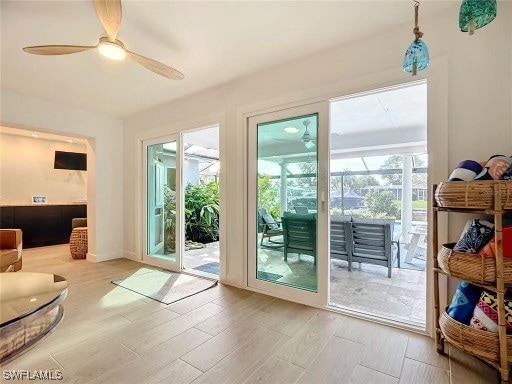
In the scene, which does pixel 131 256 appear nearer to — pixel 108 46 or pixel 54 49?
pixel 54 49

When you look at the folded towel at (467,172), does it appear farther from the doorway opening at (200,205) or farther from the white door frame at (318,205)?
the doorway opening at (200,205)

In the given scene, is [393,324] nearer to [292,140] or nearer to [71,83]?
[292,140]

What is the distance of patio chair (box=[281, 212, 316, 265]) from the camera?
2.62 m

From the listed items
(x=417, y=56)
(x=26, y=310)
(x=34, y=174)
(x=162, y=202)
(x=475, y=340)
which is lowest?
(x=475, y=340)

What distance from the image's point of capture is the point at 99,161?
427cm

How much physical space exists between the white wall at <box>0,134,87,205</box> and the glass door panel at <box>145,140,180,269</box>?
11.2 feet

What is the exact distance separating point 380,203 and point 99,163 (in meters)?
5.72

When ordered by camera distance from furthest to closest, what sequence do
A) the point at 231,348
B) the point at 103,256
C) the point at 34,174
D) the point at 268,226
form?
the point at 34,174 → the point at 103,256 → the point at 268,226 → the point at 231,348

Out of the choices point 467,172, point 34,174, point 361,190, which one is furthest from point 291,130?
point 34,174

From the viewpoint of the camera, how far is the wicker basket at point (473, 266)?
139 centimetres

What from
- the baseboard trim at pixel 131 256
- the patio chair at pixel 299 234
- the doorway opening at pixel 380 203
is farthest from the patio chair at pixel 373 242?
the baseboard trim at pixel 131 256

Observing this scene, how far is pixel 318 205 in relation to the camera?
2.50 meters

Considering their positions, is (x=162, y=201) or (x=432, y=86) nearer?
(x=432, y=86)

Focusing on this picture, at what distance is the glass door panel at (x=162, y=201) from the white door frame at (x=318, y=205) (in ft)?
4.48
